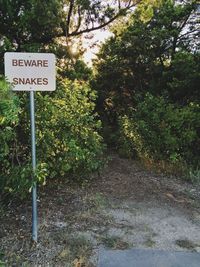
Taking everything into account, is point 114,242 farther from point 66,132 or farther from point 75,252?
point 66,132

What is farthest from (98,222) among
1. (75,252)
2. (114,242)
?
(75,252)

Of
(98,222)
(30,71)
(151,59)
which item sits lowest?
(98,222)

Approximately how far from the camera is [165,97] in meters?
9.06

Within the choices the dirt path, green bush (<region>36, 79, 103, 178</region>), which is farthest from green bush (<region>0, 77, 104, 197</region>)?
the dirt path

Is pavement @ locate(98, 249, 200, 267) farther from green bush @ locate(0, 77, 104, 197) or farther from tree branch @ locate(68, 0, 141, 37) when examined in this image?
tree branch @ locate(68, 0, 141, 37)

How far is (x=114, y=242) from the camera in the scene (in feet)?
13.5

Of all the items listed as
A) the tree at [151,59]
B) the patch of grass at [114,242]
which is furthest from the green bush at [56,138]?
the tree at [151,59]

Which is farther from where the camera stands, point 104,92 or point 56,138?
point 104,92

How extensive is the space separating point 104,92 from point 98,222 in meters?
7.06

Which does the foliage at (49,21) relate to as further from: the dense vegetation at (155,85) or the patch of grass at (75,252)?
the patch of grass at (75,252)

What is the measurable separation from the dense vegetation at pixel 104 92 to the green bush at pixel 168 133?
21 millimetres

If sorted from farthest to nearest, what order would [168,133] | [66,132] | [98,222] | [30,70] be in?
[168,133] < [66,132] < [98,222] < [30,70]

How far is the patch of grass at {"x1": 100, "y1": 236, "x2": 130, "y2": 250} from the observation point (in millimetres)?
4035

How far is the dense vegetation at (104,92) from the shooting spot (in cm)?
524
